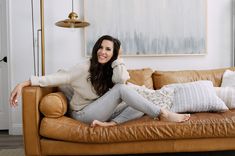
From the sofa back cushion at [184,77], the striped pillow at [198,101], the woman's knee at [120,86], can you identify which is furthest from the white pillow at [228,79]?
the woman's knee at [120,86]

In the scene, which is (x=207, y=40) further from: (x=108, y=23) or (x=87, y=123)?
(x=87, y=123)

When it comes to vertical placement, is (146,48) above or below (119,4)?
below

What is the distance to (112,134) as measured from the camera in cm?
197

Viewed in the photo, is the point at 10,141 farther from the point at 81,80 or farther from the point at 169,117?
the point at 169,117

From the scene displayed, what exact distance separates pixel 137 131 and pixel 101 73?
537 mm

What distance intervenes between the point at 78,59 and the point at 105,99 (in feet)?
4.17

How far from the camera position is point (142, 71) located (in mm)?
2840

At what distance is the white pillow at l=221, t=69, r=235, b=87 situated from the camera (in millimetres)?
2676

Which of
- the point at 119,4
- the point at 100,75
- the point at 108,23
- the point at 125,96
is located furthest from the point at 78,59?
the point at 125,96

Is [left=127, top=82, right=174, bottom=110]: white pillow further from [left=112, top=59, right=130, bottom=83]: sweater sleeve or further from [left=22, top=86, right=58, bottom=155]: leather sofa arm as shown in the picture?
[left=22, top=86, right=58, bottom=155]: leather sofa arm

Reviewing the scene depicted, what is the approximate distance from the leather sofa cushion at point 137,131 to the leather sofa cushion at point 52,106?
43 millimetres

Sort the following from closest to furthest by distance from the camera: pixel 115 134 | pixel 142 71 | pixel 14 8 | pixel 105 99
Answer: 1. pixel 115 134
2. pixel 105 99
3. pixel 142 71
4. pixel 14 8

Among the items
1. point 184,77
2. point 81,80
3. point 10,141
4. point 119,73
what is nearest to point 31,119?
point 81,80

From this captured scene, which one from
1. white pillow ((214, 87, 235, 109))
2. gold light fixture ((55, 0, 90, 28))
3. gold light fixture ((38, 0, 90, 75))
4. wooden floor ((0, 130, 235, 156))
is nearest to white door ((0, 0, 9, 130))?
wooden floor ((0, 130, 235, 156))
